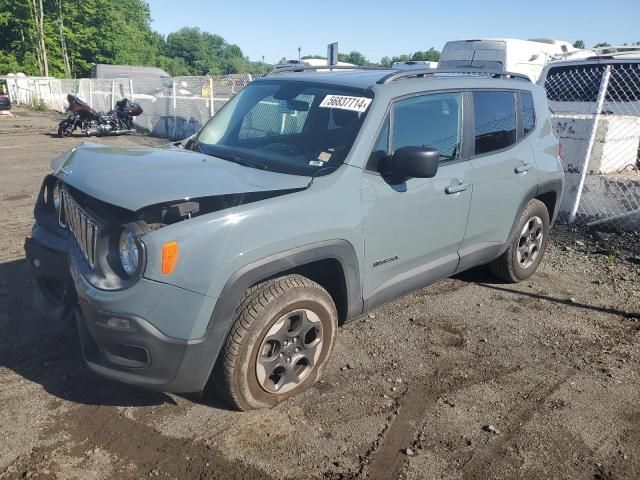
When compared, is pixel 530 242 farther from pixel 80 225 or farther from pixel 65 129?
pixel 65 129

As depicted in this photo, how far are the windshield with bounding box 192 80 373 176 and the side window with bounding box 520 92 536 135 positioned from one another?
1.90m

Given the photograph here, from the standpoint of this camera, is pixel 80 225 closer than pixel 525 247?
Yes

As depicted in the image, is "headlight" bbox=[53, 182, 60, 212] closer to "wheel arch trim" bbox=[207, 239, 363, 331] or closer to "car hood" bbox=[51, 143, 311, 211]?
"car hood" bbox=[51, 143, 311, 211]

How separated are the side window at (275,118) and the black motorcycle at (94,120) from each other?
13.5 meters

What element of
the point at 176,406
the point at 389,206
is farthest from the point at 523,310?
the point at 176,406

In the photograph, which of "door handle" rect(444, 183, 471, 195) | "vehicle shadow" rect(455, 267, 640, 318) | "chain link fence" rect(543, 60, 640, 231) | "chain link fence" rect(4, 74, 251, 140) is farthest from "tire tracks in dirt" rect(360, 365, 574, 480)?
"chain link fence" rect(4, 74, 251, 140)

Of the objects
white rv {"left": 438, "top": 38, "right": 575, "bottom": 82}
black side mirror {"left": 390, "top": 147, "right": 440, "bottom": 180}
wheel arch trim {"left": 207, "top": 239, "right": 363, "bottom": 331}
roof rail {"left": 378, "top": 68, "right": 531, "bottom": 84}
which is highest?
white rv {"left": 438, "top": 38, "right": 575, "bottom": 82}

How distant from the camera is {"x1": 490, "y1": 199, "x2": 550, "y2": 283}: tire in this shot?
15.8 feet

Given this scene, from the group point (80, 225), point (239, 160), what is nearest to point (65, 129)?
point (239, 160)

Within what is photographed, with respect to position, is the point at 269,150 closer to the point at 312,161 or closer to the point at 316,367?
the point at 312,161

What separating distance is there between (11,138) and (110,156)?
49.6ft

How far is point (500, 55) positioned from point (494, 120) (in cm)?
794

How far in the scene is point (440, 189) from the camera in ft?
12.1

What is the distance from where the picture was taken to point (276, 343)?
302cm
